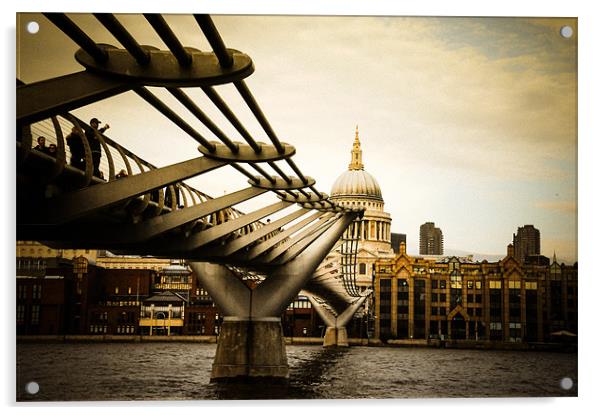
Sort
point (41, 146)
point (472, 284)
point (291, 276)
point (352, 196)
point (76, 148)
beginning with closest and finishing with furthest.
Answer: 1. point (41, 146)
2. point (76, 148)
3. point (472, 284)
4. point (352, 196)
5. point (291, 276)

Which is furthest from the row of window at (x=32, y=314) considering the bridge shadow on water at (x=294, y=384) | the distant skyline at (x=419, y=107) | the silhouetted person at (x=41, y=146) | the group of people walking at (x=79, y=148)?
the bridge shadow on water at (x=294, y=384)

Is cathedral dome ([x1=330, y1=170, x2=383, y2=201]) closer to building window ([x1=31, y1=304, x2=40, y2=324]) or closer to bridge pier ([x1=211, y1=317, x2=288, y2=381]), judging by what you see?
bridge pier ([x1=211, y1=317, x2=288, y2=381])

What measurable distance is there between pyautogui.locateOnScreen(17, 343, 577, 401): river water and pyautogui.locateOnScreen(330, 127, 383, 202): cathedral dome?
2.32 meters

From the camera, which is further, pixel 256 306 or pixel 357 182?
pixel 256 306

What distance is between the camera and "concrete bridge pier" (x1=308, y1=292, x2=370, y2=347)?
13.3 m

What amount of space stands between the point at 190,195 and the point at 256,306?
547cm

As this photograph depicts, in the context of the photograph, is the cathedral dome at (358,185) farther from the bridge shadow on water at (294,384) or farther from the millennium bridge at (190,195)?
the bridge shadow on water at (294,384)

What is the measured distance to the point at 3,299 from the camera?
9211mm

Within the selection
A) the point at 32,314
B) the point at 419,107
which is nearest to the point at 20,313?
the point at 32,314

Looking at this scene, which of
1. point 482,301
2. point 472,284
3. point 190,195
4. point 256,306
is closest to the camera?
point 190,195

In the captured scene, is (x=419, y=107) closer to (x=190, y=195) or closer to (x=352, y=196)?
(x=352, y=196)

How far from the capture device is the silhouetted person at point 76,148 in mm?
7953

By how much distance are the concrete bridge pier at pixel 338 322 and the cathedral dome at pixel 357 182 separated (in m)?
2.19

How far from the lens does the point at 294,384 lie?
42.2ft
